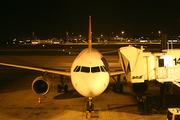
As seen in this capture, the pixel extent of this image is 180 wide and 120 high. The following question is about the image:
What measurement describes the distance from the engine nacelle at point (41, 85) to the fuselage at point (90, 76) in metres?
3.96

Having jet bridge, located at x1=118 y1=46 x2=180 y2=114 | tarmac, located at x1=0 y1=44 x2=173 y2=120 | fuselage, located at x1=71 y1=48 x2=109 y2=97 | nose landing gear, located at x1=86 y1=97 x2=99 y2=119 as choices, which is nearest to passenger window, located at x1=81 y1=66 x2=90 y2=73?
fuselage, located at x1=71 y1=48 x2=109 y2=97

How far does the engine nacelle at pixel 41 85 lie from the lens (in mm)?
14303

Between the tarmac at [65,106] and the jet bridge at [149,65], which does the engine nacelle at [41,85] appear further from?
the jet bridge at [149,65]

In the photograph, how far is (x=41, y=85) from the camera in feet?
48.8

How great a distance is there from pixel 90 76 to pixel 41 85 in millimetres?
6229

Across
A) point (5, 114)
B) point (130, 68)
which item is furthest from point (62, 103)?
point (130, 68)

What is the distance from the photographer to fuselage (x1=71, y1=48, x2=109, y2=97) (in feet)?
32.2

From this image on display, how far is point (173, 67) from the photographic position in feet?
40.2

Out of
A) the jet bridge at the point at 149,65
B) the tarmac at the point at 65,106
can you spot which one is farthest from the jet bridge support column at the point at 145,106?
the jet bridge at the point at 149,65

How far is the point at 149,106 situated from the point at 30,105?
829cm

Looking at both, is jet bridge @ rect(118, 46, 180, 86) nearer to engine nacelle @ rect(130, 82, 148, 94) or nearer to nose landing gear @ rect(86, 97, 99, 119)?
engine nacelle @ rect(130, 82, 148, 94)

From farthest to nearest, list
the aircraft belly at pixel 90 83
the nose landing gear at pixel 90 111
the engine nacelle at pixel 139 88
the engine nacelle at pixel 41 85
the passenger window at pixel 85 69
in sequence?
the engine nacelle at pixel 139 88 → the engine nacelle at pixel 41 85 → the nose landing gear at pixel 90 111 → the passenger window at pixel 85 69 → the aircraft belly at pixel 90 83

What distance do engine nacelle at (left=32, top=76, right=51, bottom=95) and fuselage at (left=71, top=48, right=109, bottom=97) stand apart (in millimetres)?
3963

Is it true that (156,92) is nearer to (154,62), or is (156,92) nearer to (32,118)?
(154,62)
